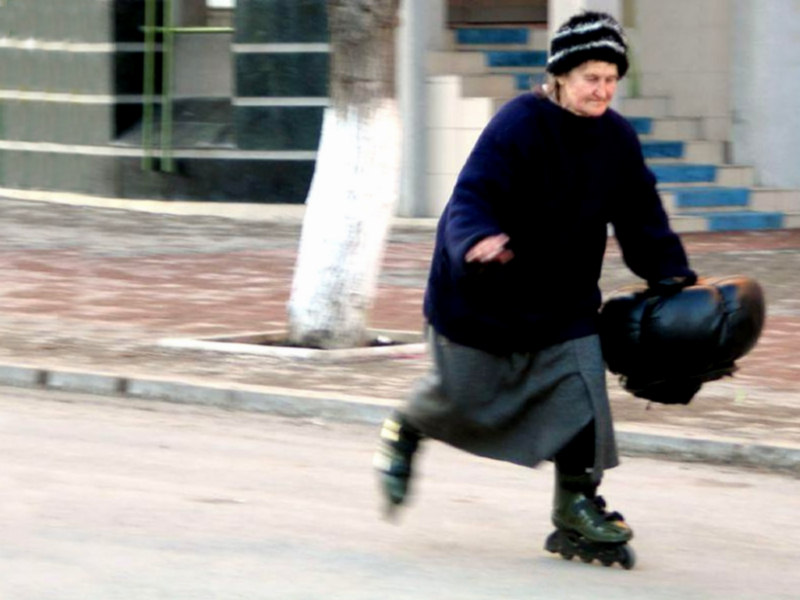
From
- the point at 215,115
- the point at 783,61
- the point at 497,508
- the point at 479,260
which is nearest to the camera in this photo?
the point at 479,260

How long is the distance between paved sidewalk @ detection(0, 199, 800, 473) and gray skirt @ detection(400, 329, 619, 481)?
2251 millimetres

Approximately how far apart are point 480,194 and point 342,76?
4793mm

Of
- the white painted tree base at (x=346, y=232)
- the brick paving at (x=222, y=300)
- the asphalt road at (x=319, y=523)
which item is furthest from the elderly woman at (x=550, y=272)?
the white painted tree base at (x=346, y=232)

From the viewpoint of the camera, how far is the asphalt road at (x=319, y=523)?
5512mm

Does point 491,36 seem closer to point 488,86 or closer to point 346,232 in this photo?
point 488,86

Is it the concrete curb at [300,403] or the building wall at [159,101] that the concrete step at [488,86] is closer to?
the building wall at [159,101]

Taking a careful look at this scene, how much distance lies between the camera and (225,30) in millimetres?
19266

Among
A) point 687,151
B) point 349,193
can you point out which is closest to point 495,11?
point 687,151

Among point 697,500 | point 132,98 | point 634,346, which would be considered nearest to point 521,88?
point 132,98

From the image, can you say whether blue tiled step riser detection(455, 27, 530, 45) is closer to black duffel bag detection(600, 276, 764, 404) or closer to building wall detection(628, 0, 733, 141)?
building wall detection(628, 0, 733, 141)

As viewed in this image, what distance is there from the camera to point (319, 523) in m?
6.38

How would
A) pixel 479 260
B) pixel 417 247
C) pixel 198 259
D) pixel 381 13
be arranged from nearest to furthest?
1. pixel 479 260
2. pixel 381 13
3. pixel 198 259
4. pixel 417 247

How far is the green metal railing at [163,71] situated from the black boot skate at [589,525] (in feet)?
45.2

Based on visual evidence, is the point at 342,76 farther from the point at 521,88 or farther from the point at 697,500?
the point at 521,88
